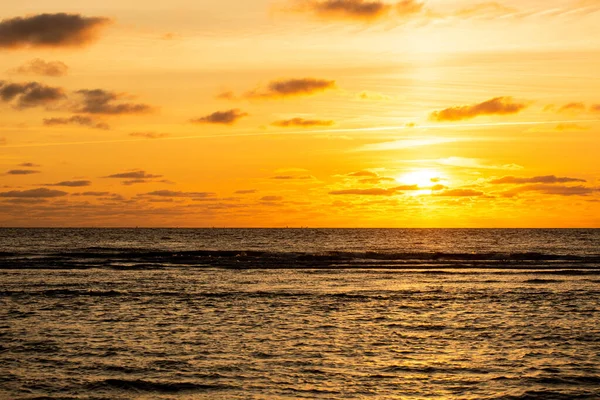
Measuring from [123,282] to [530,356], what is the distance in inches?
1634

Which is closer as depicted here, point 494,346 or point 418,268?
point 494,346

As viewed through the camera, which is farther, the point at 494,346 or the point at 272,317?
the point at 272,317

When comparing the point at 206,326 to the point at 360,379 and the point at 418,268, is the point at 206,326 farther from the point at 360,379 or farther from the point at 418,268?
the point at 418,268

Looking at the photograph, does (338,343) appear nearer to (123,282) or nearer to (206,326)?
(206,326)

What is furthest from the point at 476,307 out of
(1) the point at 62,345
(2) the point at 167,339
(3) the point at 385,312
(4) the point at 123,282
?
(4) the point at 123,282

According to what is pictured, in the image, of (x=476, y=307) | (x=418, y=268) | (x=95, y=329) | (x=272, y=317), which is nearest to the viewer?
(x=95, y=329)

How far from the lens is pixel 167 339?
3469cm

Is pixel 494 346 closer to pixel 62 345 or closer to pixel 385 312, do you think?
pixel 385 312

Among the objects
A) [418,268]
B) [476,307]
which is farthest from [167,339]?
[418,268]

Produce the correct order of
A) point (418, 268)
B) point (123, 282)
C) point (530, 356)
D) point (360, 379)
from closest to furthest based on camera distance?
point (360, 379), point (530, 356), point (123, 282), point (418, 268)

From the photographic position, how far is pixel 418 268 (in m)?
83.9

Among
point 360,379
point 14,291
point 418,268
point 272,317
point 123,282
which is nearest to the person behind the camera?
point 360,379

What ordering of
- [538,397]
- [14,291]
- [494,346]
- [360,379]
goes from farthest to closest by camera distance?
1. [14,291]
2. [494,346]
3. [360,379]
4. [538,397]

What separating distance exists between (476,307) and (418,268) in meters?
37.4
